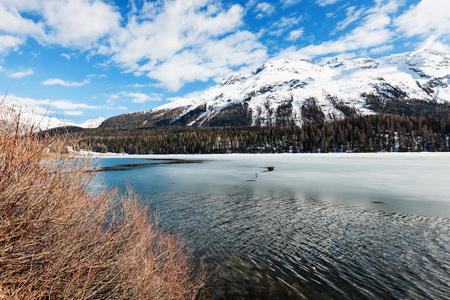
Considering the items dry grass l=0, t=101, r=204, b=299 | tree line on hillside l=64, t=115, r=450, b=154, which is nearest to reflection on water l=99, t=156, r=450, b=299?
dry grass l=0, t=101, r=204, b=299

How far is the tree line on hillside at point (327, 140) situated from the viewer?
352 ft

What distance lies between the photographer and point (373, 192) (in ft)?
75.4

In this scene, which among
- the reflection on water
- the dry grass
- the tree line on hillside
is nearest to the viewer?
the dry grass

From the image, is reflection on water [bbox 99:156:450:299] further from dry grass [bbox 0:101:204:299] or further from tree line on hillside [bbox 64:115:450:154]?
tree line on hillside [bbox 64:115:450:154]

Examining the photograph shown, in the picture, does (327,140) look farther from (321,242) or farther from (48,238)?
(48,238)

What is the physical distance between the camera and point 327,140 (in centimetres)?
12006

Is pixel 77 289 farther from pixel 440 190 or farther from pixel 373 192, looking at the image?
pixel 440 190

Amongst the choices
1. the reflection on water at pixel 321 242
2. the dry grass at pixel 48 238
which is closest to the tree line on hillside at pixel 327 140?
the reflection on water at pixel 321 242

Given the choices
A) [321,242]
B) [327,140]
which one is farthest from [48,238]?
[327,140]

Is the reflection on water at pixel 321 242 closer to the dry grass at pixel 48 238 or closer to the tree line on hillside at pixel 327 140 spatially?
the dry grass at pixel 48 238

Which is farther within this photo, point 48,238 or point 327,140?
point 327,140

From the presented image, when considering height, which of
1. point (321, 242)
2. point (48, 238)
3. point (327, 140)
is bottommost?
point (321, 242)

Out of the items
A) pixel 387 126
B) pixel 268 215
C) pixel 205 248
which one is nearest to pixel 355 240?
pixel 268 215

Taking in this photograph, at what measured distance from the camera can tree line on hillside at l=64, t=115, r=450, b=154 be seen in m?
107
